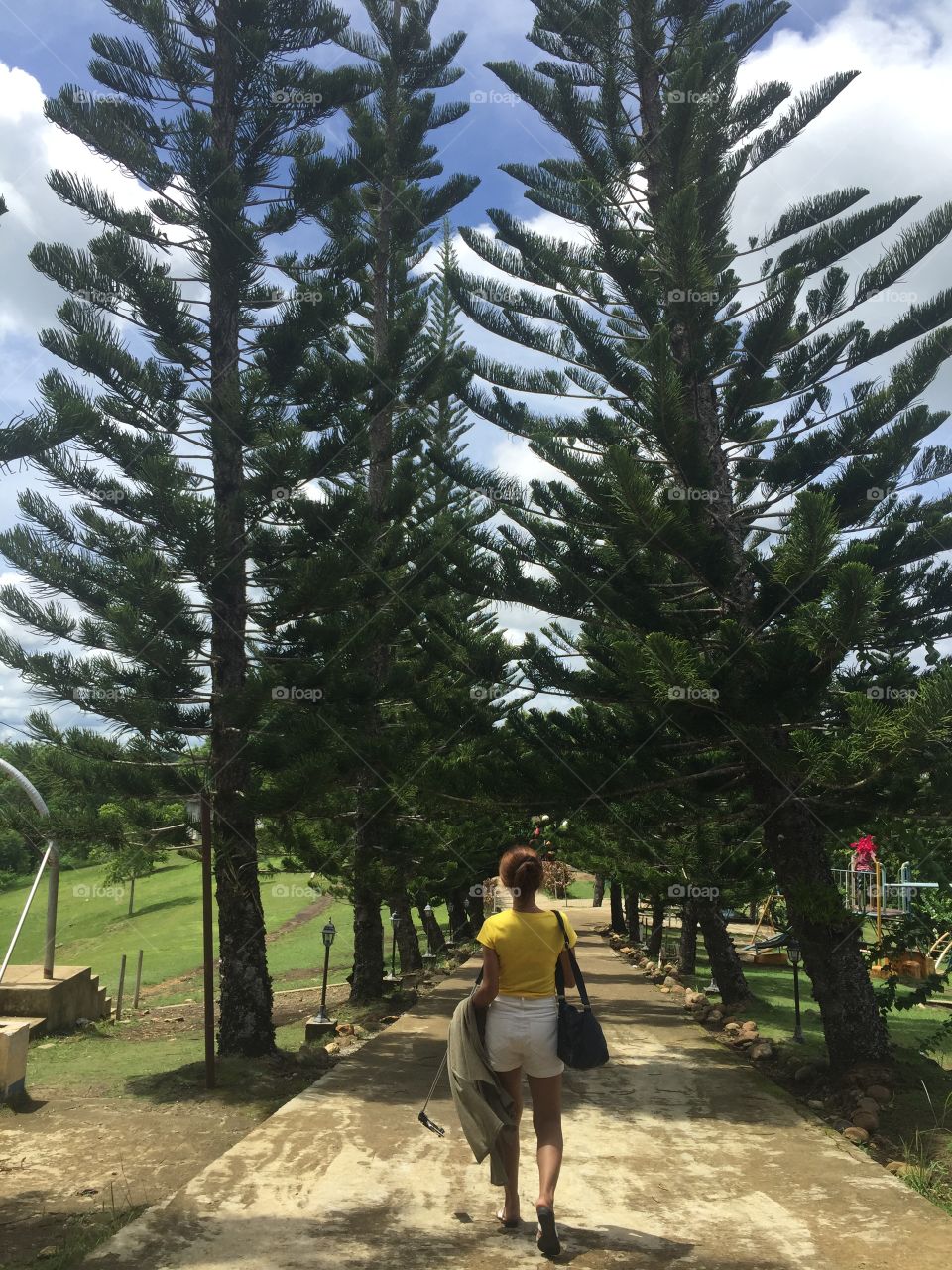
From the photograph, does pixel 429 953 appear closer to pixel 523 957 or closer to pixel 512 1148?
pixel 512 1148

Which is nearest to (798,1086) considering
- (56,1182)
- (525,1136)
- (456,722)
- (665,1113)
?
(665,1113)

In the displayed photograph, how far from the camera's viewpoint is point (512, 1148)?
3.34m

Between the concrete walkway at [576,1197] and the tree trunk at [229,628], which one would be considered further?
the tree trunk at [229,628]

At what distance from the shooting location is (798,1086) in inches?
239

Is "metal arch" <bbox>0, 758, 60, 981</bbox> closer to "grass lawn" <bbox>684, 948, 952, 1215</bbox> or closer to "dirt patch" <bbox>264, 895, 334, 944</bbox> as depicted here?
"grass lawn" <bbox>684, 948, 952, 1215</bbox>

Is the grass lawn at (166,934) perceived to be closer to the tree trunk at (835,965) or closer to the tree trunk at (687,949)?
the tree trunk at (835,965)

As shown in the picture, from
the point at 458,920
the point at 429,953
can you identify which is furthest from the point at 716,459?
the point at 458,920

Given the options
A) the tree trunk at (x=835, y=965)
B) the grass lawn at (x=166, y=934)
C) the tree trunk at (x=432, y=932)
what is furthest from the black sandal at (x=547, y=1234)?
the tree trunk at (x=432, y=932)

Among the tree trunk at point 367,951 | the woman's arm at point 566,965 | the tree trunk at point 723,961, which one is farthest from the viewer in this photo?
the tree trunk at point 367,951

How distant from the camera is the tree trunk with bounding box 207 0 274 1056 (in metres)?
7.19

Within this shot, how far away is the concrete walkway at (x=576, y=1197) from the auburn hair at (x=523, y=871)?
42.1 inches

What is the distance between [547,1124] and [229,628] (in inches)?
196

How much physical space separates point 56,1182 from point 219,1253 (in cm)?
188

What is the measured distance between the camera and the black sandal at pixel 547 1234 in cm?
306
